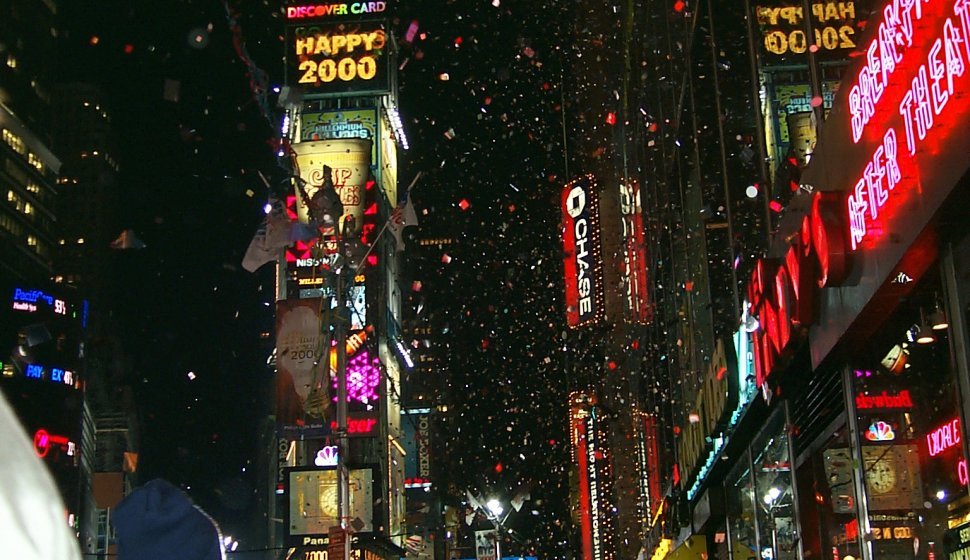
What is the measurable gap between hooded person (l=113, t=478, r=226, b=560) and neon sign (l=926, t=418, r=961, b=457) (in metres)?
6.84

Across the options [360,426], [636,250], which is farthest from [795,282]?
[360,426]

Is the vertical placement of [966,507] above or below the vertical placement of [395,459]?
below

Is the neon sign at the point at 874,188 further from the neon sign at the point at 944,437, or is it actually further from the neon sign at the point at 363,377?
the neon sign at the point at 363,377

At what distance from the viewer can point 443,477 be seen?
127125mm

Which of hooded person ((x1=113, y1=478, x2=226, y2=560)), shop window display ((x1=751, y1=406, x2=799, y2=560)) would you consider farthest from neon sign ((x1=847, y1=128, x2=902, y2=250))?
hooded person ((x1=113, y1=478, x2=226, y2=560))

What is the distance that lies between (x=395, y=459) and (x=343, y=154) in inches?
Answer: 866

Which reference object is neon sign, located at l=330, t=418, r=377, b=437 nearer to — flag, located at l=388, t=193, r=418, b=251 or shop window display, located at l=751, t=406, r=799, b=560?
flag, located at l=388, t=193, r=418, b=251

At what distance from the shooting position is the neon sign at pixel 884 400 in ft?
29.7

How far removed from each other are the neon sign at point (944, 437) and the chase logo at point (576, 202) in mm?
57699

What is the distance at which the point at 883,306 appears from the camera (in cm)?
840

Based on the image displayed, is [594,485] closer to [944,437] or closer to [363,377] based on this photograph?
[363,377]

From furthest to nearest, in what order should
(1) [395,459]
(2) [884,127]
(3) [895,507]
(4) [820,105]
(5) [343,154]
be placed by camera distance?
1. (1) [395,459]
2. (5) [343,154]
3. (4) [820,105]
4. (3) [895,507]
5. (2) [884,127]

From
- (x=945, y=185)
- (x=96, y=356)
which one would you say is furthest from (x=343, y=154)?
(x=96, y=356)

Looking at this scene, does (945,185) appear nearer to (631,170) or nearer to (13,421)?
(13,421)
